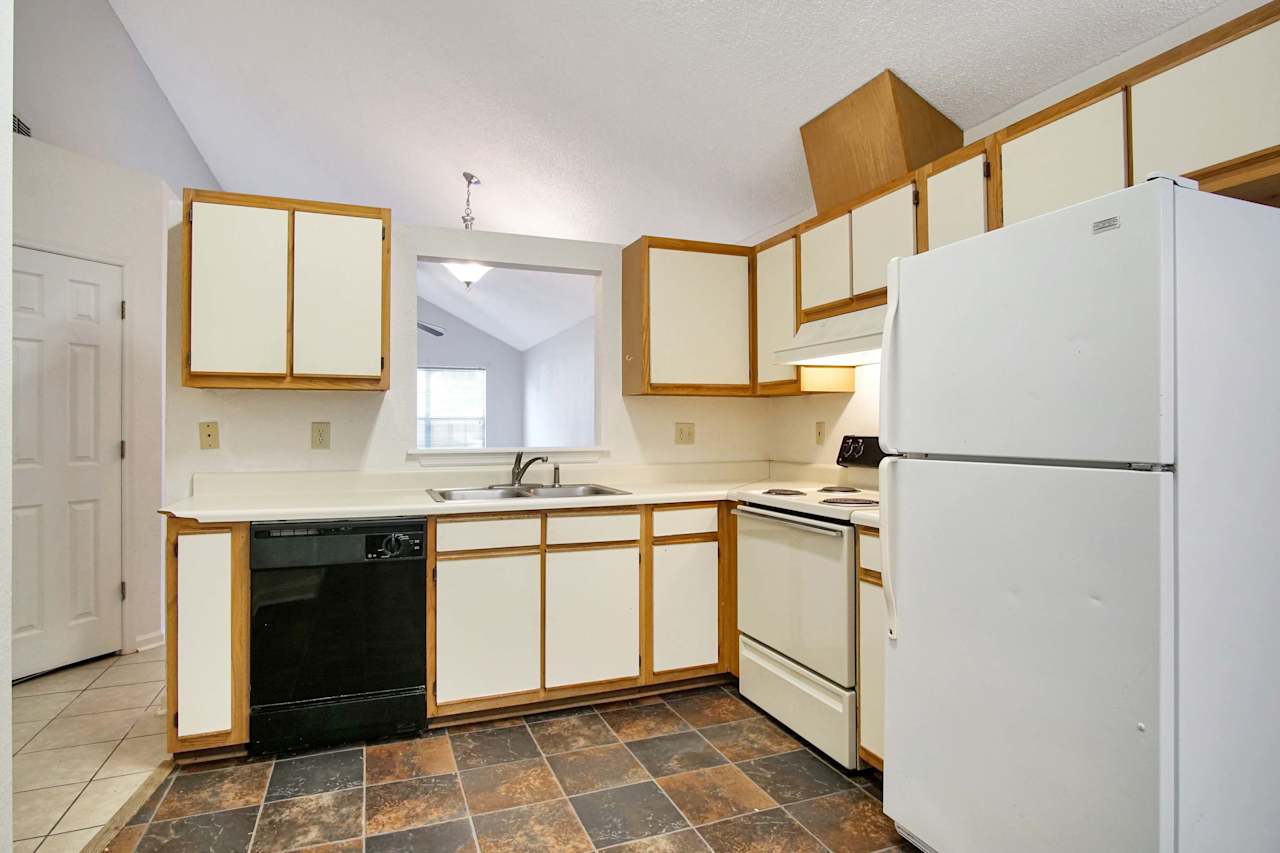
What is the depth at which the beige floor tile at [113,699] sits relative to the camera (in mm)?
2842

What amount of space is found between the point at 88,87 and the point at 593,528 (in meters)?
3.67

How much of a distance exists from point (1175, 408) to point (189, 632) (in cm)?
277

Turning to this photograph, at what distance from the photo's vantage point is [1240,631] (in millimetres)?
1340

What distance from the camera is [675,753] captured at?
7.99 feet

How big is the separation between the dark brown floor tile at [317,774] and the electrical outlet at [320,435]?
3.98 ft

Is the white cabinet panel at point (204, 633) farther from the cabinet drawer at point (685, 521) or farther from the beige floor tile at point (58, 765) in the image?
the cabinet drawer at point (685, 521)

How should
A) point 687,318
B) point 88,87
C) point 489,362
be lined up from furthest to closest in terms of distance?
point 489,362 → point 88,87 → point 687,318

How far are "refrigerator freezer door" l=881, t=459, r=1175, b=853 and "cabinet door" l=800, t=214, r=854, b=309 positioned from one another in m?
1.10

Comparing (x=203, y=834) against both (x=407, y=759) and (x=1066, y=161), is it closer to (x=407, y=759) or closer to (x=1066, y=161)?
(x=407, y=759)

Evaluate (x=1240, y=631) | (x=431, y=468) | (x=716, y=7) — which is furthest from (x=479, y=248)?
(x=1240, y=631)

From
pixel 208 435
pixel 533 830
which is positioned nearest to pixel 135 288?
pixel 208 435

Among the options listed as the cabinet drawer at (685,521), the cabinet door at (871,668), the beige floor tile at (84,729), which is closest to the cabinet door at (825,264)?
the cabinet drawer at (685,521)

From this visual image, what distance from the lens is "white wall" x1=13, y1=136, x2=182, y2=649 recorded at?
130 inches

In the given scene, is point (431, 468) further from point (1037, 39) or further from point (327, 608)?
point (1037, 39)
